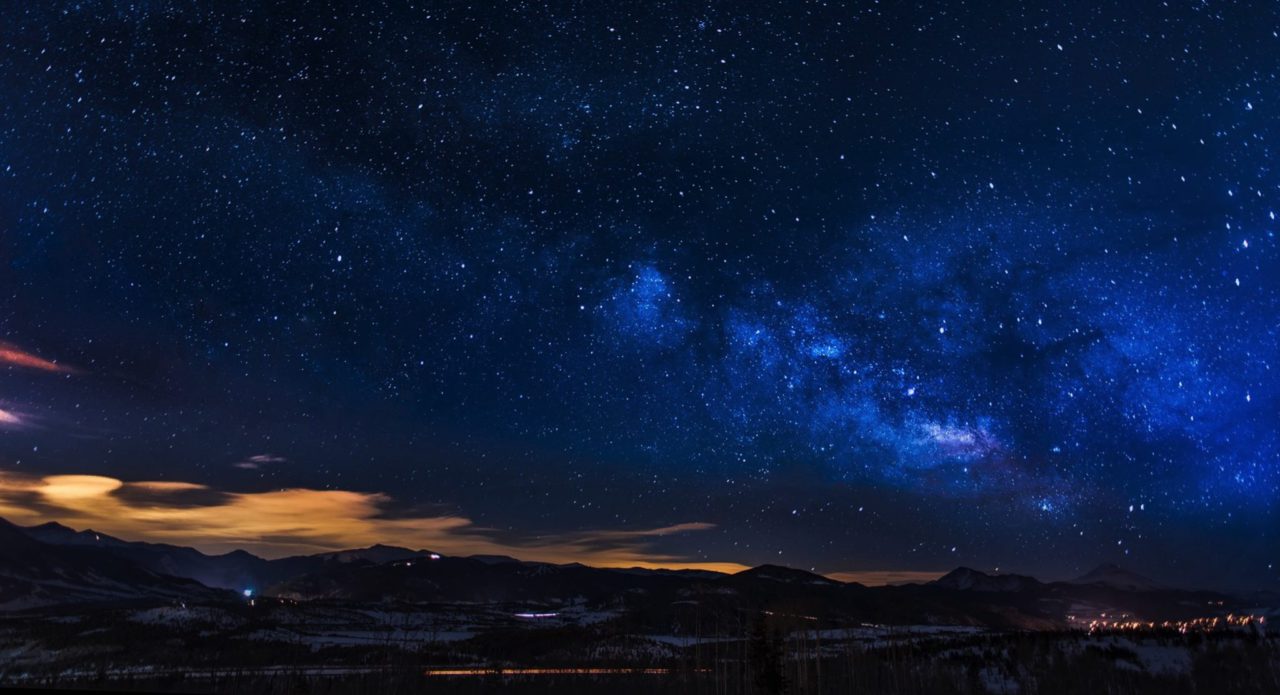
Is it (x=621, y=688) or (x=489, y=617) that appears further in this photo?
(x=489, y=617)

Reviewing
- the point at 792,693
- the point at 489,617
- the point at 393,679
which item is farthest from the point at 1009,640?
the point at 489,617

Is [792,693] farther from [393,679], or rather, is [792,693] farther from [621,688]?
[393,679]

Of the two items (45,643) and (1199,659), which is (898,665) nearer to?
(1199,659)

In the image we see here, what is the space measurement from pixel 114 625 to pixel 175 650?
28913mm

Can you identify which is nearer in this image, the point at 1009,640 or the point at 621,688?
the point at 621,688

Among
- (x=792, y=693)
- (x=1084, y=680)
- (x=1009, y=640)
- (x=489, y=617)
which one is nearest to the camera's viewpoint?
(x=792, y=693)

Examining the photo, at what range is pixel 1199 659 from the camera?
57125mm

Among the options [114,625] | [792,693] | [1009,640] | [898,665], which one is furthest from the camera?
[114,625]

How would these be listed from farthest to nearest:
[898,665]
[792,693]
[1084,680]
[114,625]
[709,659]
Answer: [114,625] < [709,659] < [898,665] < [1084,680] < [792,693]

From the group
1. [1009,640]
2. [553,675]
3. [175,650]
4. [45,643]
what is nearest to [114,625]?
[45,643]

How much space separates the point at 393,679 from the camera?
58.3 m

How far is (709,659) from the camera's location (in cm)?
8569

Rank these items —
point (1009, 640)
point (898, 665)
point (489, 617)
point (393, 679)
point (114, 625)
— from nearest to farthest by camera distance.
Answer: point (393, 679)
point (898, 665)
point (1009, 640)
point (114, 625)
point (489, 617)

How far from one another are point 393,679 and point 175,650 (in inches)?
2147
